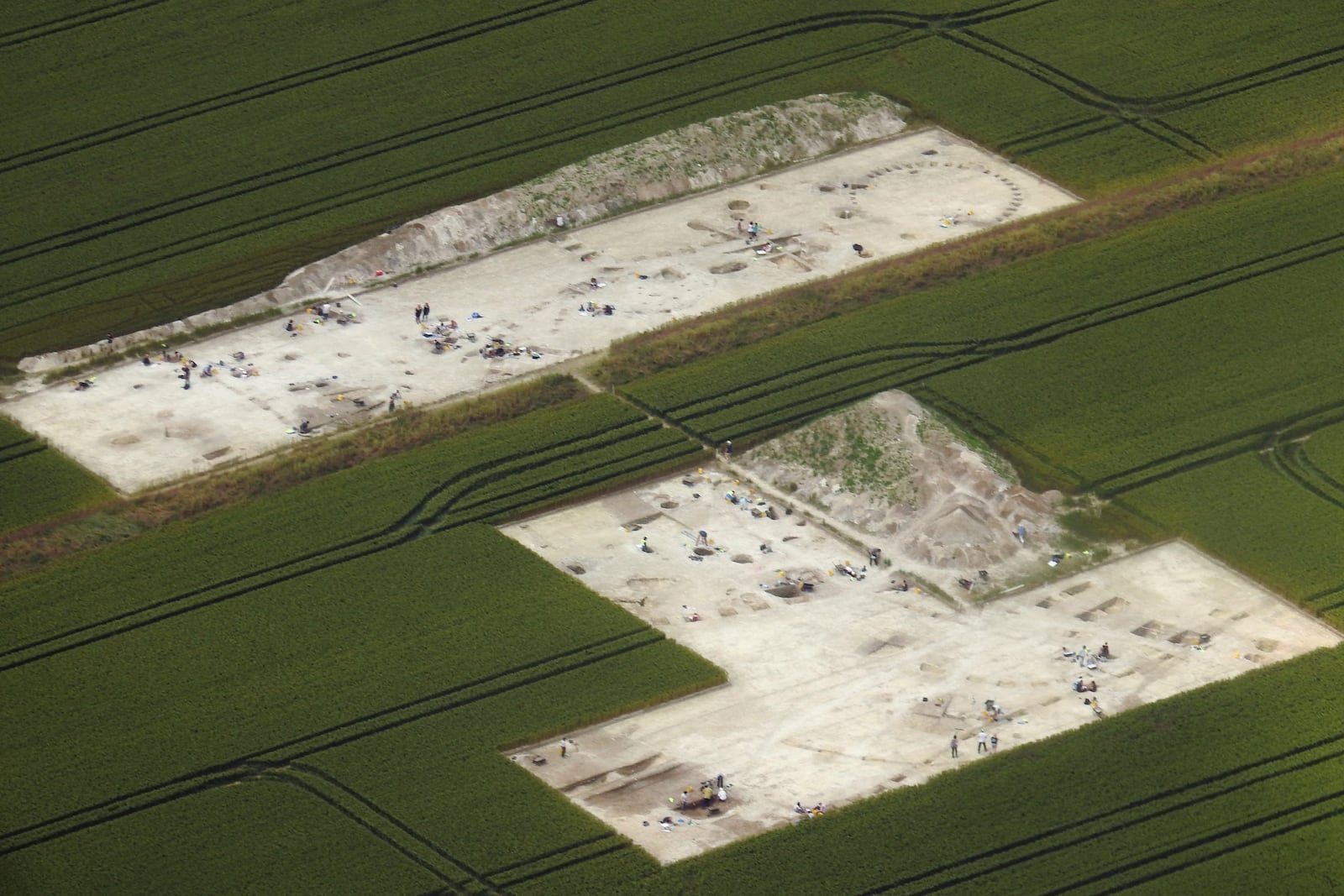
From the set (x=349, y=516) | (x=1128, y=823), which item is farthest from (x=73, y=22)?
(x=1128, y=823)

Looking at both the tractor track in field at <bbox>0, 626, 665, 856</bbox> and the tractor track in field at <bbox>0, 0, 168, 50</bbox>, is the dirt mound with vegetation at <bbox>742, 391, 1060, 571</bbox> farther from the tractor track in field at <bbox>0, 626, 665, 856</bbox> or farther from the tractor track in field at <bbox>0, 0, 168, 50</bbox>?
the tractor track in field at <bbox>0, 0, 168, 50</bbox>

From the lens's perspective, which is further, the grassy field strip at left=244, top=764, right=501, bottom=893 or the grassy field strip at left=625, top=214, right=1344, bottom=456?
the grassy field strip at left=625, top=214, right=1344, bottom=456

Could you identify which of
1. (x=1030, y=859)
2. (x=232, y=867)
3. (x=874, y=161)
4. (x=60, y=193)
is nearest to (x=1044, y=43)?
(x=874, y=161)

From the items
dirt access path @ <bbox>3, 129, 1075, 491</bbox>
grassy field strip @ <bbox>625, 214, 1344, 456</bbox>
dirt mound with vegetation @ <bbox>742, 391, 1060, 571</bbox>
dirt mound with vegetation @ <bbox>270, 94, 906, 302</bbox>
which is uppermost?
dirt mound with vegetation @ <bbox>270, 94, 906, 302</bbox>

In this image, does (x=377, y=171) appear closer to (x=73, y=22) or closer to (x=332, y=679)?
(x=73, y=22)

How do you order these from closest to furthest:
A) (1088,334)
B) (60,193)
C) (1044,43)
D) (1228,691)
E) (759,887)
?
(759,887)
(1228,691)
(1088,334)
(60,193)
(1044,43)

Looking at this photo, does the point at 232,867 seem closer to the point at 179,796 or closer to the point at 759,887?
the point at 179,796

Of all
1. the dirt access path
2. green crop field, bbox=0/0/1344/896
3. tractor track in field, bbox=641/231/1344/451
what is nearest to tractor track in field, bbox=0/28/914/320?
green crop field, bbox=0/0/1344/896
